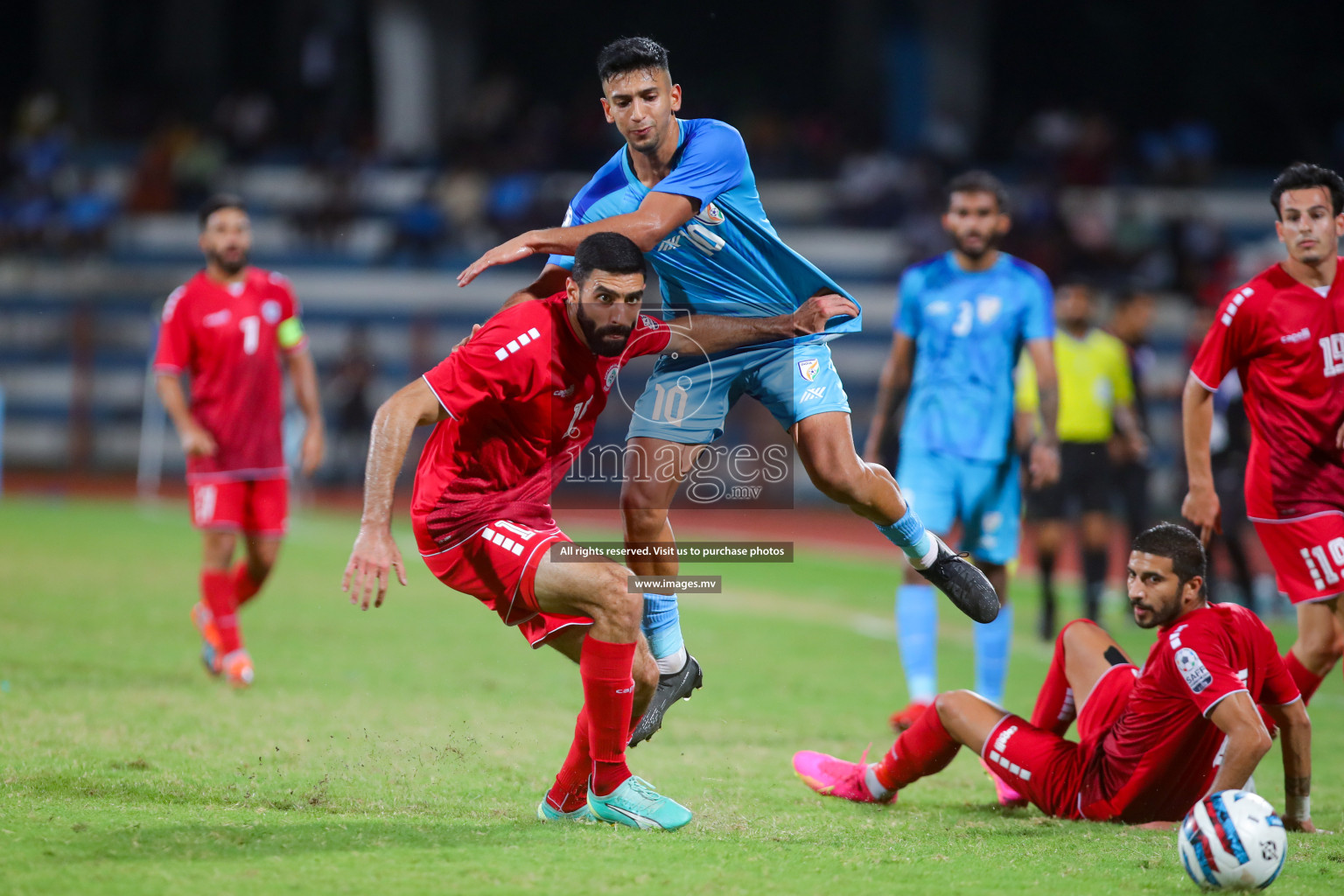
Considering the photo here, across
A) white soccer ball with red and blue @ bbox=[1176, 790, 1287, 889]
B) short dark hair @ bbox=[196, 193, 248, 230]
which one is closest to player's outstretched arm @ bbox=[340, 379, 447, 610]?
white soccer ball with red and blue @ bbox=[1176, 790, 1287, 889]

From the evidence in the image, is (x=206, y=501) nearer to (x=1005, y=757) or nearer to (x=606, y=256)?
(x=606, y=256)

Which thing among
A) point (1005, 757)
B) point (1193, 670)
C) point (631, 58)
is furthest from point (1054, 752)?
point (631, 58)

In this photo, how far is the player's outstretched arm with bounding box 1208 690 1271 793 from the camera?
4586 millimetres

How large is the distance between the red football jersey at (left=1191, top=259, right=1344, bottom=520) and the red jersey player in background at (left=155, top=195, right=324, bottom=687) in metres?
5.01

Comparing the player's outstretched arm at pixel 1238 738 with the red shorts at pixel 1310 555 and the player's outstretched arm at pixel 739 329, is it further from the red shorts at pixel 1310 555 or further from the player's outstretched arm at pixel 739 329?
the player's outstretched arm at pixel 739 329

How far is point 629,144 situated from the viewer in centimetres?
558

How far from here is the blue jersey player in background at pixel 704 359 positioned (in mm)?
5426

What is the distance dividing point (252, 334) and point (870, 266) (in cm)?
1559

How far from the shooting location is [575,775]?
495 centimetres

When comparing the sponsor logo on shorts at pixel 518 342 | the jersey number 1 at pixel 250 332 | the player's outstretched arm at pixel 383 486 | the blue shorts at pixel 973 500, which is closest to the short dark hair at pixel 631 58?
the sponsor logo on shorts at pixel 518 342

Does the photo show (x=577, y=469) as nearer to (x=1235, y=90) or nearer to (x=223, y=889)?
(x=223, y=889)

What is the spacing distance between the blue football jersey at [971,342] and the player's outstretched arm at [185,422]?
13.0ft

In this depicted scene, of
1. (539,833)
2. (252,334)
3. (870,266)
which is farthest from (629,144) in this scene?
(870,266)

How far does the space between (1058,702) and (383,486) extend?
2768mm
